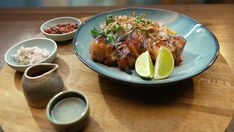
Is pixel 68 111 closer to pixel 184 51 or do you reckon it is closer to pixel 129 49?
pixel 129 49

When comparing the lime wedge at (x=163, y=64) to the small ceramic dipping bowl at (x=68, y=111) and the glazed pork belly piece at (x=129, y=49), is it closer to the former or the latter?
the glazed pork belly piece at (x=129, y=49)

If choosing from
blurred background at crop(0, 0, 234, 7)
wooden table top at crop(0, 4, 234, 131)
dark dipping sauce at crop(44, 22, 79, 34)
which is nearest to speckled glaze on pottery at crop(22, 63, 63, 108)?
wooden table top at crop(0, 4, 234, 131)

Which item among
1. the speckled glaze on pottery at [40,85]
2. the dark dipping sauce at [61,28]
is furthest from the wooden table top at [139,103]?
the dark dipping sauce at [61,28]

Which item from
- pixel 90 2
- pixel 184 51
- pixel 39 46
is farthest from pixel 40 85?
pixel 90 2

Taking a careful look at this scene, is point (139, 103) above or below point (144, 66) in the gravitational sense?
below

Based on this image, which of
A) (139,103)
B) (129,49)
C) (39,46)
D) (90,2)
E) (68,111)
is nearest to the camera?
(68,111)
